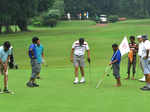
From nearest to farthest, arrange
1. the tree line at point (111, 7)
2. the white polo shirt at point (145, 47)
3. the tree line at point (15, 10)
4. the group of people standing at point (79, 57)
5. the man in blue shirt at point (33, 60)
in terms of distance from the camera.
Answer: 1. the group of people standing at point (79, 57)
2. the white polo shirt at point (145, 47)
3. the man in blue shirt at point (33, 60)
4. the tree line at point (15, 10)
5. the tree line at point (111, 7)

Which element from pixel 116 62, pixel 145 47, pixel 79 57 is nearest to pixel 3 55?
pixel 79 57

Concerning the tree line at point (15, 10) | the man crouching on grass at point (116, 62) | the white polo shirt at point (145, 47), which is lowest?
the man crouching on grass at point (116, 62)

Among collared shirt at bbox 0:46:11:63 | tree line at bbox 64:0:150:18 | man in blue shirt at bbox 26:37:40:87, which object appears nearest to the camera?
collared shirt at bbox 0:46:11:63

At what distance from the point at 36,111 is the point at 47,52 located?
75.8 feet

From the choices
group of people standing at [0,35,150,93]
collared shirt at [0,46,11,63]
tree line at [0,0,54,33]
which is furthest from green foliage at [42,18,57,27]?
collared shirt at [0,46,11,63]

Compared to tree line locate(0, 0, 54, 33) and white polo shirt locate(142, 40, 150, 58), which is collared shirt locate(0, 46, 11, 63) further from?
tree line locate(0, 0, 54, 33)

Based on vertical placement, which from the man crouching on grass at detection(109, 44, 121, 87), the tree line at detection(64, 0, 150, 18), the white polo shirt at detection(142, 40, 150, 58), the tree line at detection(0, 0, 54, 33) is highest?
the tree line at detection(64, 0, 150, 18)

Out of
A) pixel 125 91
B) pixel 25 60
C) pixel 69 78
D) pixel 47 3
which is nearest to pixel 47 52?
pixel 25 60

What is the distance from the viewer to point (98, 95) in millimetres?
10938

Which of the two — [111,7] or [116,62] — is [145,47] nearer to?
[116,62]

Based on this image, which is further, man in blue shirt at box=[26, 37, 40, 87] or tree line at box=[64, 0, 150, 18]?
tree line at box=[64, 0, 150, 18]

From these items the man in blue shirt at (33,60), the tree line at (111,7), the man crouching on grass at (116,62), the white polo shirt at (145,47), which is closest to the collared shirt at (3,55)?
the man in blue shirt at (33,60)

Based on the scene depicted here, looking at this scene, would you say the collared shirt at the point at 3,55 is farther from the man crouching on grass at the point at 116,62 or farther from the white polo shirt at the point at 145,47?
the white polo shirt at the point at 145,47

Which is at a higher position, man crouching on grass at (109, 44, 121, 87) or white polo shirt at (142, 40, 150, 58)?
white polo shirt at (142, 40, 150, 58)
